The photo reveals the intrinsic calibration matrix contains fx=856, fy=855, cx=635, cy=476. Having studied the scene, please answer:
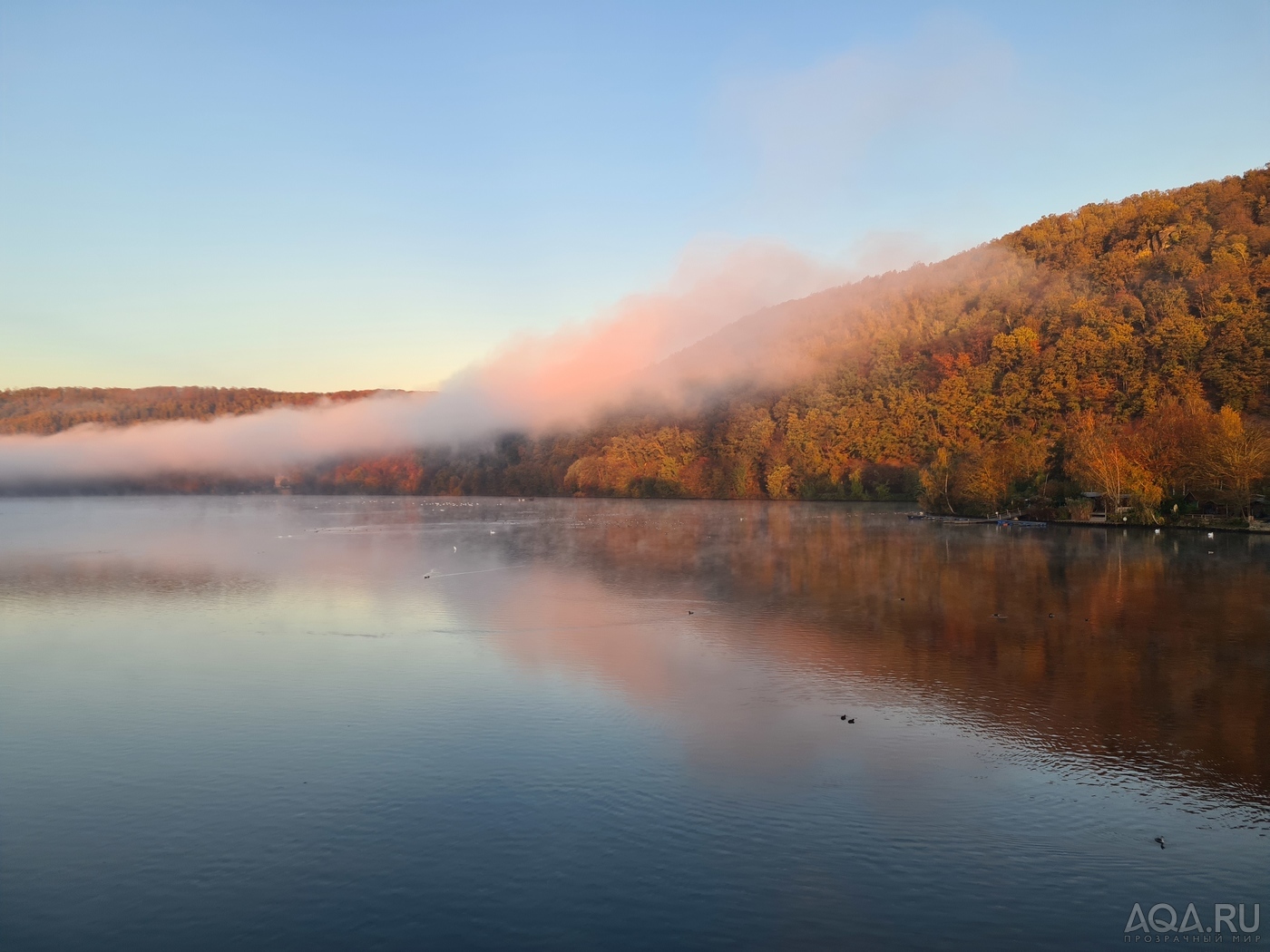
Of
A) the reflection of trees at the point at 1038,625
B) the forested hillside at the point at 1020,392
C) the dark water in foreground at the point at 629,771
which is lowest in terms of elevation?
the reflection of trees at the point at 1038,625

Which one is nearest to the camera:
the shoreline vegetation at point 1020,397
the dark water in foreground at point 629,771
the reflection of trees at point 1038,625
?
the dark water in foreground at point 629,771

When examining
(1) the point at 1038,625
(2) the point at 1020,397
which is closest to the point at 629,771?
(1) the point at 1038,625

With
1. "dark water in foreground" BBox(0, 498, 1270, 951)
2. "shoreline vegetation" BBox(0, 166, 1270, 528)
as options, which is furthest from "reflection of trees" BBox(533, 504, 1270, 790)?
"shoreline vegetation" BBox(0, 166, 1270, 528)

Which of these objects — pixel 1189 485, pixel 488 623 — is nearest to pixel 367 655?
pixel 488 623

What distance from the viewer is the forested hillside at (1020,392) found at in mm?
70375

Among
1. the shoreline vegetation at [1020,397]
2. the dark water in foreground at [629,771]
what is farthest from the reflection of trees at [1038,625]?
the shoreline vegetation at [1020,397]

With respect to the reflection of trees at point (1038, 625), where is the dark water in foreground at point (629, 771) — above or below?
above

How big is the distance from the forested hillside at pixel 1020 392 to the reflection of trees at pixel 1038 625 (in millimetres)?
23473

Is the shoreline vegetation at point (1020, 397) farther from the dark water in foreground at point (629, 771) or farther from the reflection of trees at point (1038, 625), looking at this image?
the dark water in foreground at point (629, 771)

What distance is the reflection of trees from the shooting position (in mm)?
14164

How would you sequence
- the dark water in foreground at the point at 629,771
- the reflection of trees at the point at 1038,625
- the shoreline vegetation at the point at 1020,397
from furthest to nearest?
the shoreline vegetation at the point at 1020,397
the reflection of trees at the point at 1038,625
the dark water in foreground at the point at 629,771

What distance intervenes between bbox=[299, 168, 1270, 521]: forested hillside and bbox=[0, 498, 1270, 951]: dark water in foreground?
4691 cm

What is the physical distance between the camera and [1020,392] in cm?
10044

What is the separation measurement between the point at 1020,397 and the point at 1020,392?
79cm
